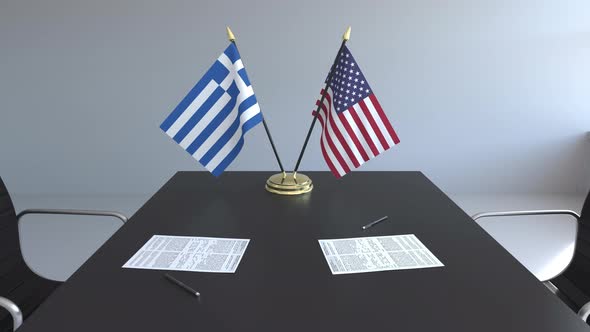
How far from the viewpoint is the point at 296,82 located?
3527 mm

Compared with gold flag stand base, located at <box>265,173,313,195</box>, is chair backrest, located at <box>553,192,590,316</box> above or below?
below

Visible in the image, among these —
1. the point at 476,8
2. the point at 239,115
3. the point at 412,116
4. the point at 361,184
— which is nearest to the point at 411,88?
the point at 412,116

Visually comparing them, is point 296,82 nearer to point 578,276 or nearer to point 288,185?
point 288,185

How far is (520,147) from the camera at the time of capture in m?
3.73

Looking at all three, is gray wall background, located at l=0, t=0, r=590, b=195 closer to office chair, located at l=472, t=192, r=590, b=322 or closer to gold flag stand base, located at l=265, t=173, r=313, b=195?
gold flag stand base, located at l=265, t=173, r=313, b=195

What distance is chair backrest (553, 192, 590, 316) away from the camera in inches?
59.1

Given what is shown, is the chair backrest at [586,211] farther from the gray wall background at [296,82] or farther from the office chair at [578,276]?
the gray wall background at [296,82]

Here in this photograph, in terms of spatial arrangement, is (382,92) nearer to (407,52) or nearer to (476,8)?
(407,52)

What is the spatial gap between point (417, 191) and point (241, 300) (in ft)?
3.26

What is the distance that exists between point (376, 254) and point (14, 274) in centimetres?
121

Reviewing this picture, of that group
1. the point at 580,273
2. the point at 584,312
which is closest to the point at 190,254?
the point at 584,312

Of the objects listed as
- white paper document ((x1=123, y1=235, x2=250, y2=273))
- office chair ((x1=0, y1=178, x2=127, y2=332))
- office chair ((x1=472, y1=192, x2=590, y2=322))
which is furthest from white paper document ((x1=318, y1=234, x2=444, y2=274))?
office chair ((x1=0, y1=178, x2=127, y2=332))

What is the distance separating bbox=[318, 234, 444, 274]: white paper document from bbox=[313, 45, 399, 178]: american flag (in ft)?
1.32

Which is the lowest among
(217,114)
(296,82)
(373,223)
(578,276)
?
(578,276)
